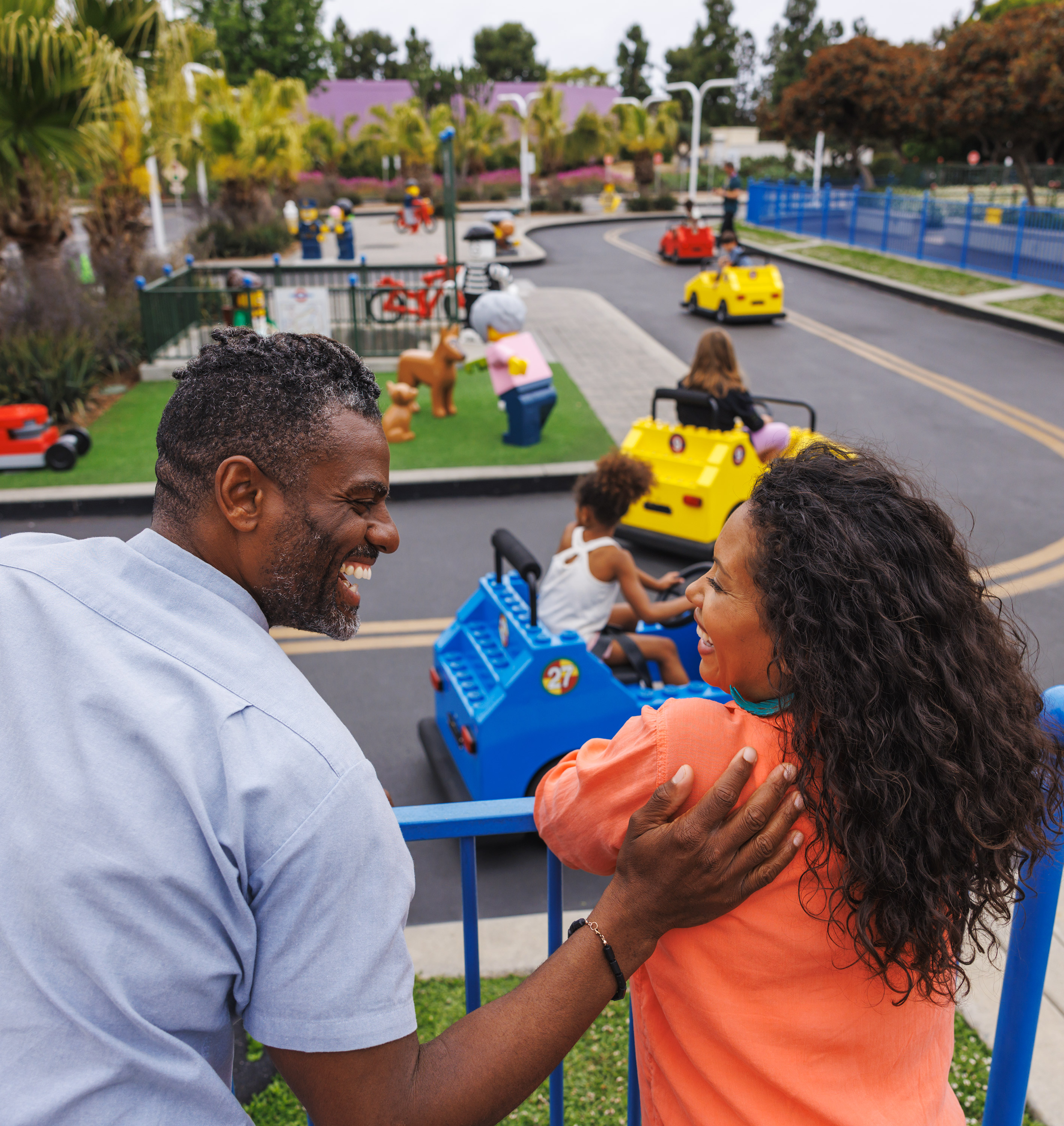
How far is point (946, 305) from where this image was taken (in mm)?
17969

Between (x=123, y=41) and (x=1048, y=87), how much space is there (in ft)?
76.0

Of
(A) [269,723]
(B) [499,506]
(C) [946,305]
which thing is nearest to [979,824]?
(A) [269,723]

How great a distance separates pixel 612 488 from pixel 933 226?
2180 cm

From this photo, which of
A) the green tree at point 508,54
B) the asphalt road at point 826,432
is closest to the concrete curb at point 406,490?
the asphalt road at point 826,432

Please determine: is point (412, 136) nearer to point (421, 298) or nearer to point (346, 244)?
point (346, 244)

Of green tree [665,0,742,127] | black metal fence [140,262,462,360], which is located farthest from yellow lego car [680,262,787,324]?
green tree [665,0,742,127]

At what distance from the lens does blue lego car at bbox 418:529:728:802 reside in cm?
382

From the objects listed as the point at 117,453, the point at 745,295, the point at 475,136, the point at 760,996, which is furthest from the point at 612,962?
the point at 475,136

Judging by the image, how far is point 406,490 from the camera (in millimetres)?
8648

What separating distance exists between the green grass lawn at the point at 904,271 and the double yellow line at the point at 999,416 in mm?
3871

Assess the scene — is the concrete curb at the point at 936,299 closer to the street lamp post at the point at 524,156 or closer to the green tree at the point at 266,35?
the street lamp post at the point at 524,156

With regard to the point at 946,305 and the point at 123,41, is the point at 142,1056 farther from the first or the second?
the point at 946,305

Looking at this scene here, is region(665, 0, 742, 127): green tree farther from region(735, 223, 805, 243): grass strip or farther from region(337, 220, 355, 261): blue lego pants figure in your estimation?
region(337, 220, 355, 261): blue lego pants figure

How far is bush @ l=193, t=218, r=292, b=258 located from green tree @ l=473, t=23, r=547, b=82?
5593 centimetres
